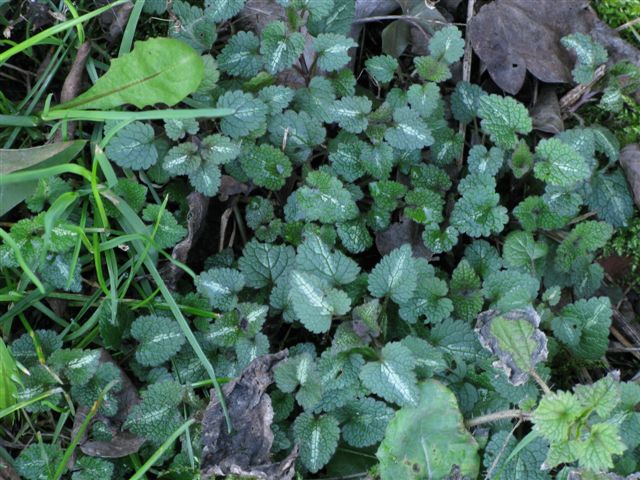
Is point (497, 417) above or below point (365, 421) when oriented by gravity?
above

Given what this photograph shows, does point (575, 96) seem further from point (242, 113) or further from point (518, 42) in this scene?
point (242, 113)

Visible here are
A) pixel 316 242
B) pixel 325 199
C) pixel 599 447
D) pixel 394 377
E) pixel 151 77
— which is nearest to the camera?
pixel 599 447

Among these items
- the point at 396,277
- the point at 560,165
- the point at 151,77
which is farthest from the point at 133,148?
the point at 560,165

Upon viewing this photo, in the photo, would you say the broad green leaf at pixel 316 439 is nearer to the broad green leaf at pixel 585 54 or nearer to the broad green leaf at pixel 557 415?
the broad green leaf at pixel 557 415

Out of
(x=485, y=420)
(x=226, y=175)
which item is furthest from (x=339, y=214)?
(x=485, y=420)

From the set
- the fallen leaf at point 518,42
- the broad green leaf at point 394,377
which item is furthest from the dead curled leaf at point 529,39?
the broad green leaf at point 394,377

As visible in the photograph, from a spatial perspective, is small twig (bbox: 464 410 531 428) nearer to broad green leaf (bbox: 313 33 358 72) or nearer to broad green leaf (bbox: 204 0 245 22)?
broad green leaf (bbox: 313 33 358 72)

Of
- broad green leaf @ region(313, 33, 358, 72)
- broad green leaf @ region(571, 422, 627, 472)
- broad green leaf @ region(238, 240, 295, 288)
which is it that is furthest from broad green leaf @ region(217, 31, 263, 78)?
broad green leaf @ region(571, 422, 627, 472)
